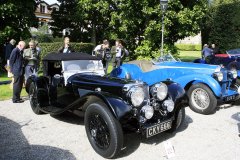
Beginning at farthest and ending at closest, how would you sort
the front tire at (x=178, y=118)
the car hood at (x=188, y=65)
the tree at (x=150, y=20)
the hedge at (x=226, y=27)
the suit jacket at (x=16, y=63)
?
1. the hedge at (x=226, y=27)
2. the tree at (x=150, y=20)
3. the suit jacket at (x=16, y=63)
4. the car hood at (x=188, y=65)
5. the front tire at (x=178, y=118)

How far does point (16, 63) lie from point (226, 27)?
16.6 m

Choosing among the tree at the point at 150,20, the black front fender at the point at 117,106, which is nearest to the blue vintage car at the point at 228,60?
the tree at the point at 150,20

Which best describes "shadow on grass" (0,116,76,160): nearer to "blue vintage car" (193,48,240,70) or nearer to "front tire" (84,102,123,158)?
"front tire" (84,102,123,158)

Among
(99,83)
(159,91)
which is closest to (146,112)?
(159,91)

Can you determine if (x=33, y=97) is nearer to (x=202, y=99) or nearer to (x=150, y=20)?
(x=202, y=99)

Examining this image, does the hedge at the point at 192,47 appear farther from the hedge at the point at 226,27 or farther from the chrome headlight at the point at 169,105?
the chrome headlight at the point at 169,105

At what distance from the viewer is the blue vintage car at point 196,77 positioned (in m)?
5.22

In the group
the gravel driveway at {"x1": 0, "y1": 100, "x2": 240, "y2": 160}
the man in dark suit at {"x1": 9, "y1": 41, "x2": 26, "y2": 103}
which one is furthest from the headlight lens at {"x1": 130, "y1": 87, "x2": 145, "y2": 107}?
the man in dark suit at {"x1": 9, "y1": 41, "x2": 26, "y2": 103}

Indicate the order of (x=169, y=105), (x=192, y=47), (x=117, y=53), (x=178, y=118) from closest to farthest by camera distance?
(x=169, y=105), (x=178, y=118), (x=117, y=53), (x=192, y=47)

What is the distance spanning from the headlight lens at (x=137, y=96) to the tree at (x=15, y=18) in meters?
12.3

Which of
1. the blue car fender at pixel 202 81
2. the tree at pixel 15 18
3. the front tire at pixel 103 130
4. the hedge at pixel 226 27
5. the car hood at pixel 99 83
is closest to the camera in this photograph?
the front tire at pixel 103 130

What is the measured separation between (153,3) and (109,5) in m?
3.93

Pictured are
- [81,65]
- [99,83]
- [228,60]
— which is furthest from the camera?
[228,60]

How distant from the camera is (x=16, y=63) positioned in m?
6.11
